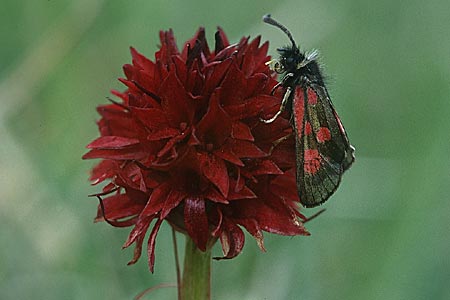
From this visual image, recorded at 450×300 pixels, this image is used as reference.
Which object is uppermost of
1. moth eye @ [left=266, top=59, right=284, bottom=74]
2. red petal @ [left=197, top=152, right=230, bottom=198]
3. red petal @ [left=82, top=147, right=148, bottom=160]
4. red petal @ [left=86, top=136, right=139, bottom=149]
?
moth eye @ [left=266, top=59, right=284, bottom=74]

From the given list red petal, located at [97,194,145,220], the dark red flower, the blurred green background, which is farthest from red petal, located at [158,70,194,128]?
the blurred green background

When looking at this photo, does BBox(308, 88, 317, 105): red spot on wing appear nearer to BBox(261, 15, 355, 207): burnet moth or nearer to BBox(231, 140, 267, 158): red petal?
BBox(261, 15, 355, 207): burnet moth

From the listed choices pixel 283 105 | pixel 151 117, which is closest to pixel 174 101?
pixel 151 117

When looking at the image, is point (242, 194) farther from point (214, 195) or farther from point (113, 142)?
point (113, 142)

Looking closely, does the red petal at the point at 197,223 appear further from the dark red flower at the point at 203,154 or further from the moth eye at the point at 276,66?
the moth eye at the point at 276,66

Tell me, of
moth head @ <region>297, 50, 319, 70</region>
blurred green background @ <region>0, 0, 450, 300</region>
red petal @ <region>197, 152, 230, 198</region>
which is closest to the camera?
red petal @ <region>197, 152, 230, 198</region>

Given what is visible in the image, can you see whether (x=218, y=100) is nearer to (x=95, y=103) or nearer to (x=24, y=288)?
(x=24, y=288)
